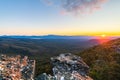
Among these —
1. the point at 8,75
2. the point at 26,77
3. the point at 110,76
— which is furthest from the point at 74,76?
the point at 110,76

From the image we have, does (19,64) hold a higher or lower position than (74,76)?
higher

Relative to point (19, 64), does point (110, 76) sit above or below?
below

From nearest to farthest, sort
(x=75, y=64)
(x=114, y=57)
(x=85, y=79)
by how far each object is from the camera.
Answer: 1. (x=85, y=79)
2. (x=75, y=64)
3. (x=114, y=57)

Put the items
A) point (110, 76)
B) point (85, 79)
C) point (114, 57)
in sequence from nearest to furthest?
point (85, 79) → point (110, 76) → point (114, 57)

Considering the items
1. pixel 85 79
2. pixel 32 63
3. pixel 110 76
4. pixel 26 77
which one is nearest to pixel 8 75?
pixel 26 77

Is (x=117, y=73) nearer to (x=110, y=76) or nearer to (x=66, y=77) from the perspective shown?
(x=110, y=76)

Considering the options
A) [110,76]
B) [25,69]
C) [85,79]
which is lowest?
[110,76]

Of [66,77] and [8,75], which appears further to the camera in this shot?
[66,77]

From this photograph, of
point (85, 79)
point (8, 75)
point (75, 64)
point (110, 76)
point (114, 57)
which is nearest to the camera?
point (8, 75)

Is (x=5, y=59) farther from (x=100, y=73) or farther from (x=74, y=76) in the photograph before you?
(x=100, y=73)
